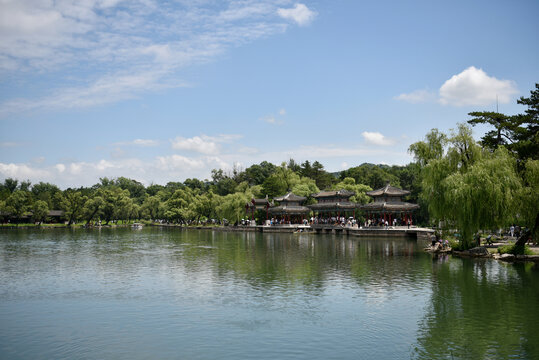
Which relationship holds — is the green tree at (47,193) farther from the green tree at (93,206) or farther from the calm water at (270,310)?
the calm water at (270,310)

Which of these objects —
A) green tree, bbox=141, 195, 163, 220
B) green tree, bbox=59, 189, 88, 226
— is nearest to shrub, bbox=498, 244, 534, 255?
green tree, bbox=59, 189, 88, 226

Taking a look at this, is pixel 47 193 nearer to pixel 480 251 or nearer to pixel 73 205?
pixel 73 205

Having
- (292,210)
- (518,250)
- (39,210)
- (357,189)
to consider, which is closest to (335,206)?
(292,210)

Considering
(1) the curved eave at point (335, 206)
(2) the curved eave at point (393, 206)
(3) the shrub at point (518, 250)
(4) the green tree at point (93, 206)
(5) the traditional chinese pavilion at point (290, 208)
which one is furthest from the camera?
(4) the green tree at point (93, 206)

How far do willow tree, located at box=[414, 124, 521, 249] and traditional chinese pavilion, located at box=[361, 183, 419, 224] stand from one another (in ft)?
92.7

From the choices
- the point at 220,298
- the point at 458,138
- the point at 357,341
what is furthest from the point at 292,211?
the point at 357,341

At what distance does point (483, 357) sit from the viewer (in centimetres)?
1285

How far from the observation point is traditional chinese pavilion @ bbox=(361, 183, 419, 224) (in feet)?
206

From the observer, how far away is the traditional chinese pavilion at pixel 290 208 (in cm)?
8031

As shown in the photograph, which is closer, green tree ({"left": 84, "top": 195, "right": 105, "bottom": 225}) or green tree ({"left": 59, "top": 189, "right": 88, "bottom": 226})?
green tree ({"left": 84, "top": 195, "right": 105, "bottom": 225})

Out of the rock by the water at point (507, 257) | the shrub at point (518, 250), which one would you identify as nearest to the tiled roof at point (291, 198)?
the shrub at point (518, 250)

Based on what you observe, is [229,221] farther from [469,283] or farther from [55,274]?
[469,283]

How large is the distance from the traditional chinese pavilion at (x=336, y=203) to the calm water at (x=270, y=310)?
4014 centimetres

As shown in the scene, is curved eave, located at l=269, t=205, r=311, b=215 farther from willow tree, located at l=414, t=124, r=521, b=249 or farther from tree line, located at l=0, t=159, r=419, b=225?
willow tree, located at l=414, t=124, r=521, b=249
